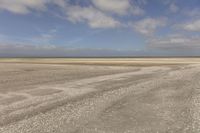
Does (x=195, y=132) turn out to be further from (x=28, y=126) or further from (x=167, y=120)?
(x=28, y=126)

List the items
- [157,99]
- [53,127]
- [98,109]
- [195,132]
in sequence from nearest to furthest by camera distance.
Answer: [195,132] → [53,127] → [98,109] → [157,99]

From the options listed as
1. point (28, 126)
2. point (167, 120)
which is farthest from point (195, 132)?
point (28, 126)

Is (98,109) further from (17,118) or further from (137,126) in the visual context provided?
(17,118)

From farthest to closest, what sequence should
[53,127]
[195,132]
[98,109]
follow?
[98,109], [53,127], [195,132]

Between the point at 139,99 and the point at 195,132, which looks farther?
the point at 139,99

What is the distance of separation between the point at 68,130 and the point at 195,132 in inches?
196

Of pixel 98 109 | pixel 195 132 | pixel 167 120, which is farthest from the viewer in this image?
pixel 98 109

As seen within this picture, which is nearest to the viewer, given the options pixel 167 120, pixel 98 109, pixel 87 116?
pixel 167 120

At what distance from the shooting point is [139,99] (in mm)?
13211

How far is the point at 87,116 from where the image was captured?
31.5 ft

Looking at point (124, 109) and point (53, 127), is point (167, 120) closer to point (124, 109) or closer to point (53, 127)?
point (124, 109)

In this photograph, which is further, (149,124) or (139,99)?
(139,99)

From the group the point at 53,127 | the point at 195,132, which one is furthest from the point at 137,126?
the point at 53,127

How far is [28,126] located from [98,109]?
3.88m
